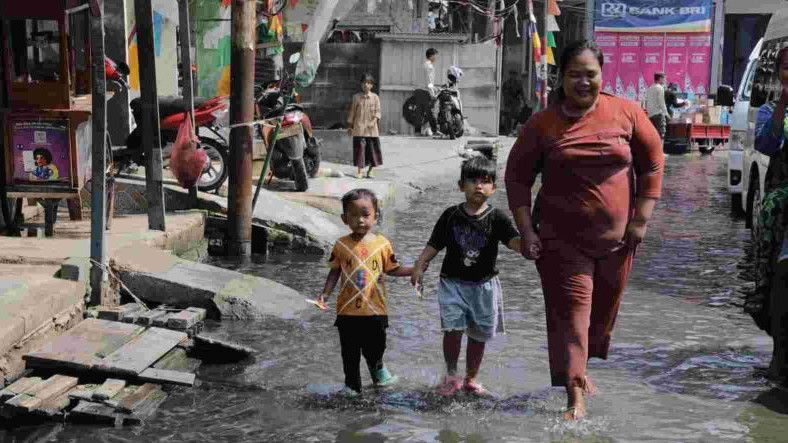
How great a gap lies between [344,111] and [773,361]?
1829 cm

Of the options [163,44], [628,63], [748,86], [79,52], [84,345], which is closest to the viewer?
[84,345]

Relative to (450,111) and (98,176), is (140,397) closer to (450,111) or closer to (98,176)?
(98,176)

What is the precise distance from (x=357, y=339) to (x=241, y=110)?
434 cm

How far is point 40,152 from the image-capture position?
8781mm

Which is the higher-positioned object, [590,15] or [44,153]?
[590,15]

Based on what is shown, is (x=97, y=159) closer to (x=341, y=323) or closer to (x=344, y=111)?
(x=341, y=323)

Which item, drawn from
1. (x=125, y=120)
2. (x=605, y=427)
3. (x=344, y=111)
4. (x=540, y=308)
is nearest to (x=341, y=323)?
(x=605, y=427)

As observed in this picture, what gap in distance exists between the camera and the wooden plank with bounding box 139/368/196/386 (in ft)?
19.4

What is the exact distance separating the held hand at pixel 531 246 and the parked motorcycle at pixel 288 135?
25.1 feet

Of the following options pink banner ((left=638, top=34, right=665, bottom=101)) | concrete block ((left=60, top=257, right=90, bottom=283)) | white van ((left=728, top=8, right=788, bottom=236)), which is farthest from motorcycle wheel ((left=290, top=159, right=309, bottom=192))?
pink banner ((left=638, top=34, right=665, bottom=101))

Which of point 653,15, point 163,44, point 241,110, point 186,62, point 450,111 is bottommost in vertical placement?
point 450,111

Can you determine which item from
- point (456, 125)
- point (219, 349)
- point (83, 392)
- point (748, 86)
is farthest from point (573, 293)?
point (456, 125)

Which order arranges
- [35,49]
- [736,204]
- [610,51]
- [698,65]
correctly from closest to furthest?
[35,49] → [736,204] → [698,65] → [610,51]

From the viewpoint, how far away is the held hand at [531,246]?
5.55m
